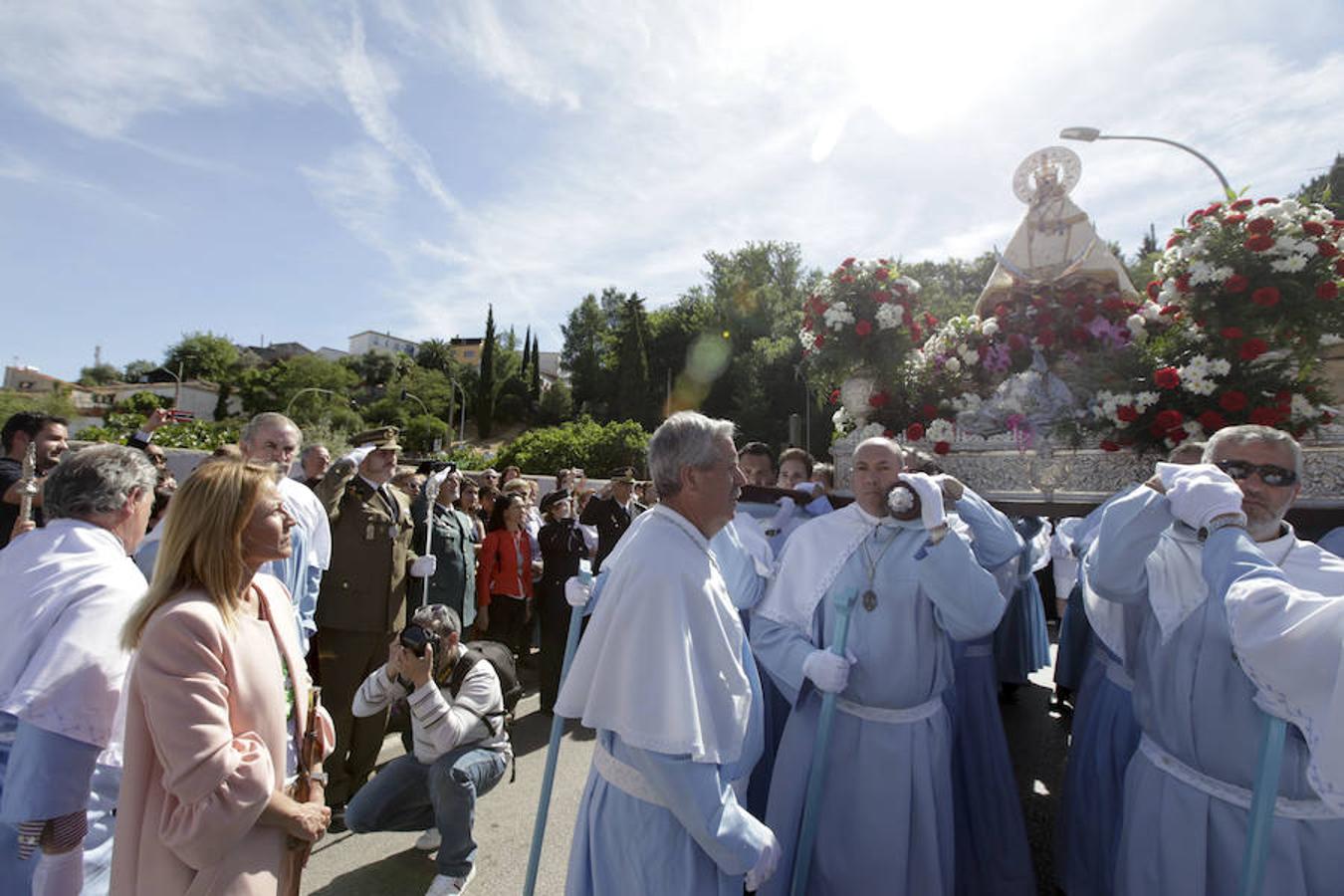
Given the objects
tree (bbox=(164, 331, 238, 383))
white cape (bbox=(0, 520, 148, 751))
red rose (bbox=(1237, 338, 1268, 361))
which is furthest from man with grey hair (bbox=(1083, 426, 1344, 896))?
tree (bbox=(164, 331, 238, 383))

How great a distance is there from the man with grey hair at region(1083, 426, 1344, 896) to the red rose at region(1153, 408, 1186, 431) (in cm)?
190

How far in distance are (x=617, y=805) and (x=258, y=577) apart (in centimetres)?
131

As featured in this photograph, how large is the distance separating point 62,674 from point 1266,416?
562 centimetres

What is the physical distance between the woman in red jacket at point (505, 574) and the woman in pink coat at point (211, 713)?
17.4 ft

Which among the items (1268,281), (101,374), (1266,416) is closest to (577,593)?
(1266,416)

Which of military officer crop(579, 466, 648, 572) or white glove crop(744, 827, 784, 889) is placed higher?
military officer crop(579, 466, 648, 572)

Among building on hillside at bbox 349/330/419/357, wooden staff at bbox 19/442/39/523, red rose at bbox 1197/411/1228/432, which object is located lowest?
wooden staff at bbox 19/442/39/523

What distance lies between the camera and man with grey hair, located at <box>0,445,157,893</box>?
2.26 meters

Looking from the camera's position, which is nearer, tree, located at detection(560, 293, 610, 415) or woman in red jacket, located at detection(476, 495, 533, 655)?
woman in red jacket, located at detection(476, 495, 533, 655)

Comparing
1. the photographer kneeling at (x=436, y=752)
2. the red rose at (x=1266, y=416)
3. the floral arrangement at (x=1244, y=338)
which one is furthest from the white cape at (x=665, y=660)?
the red rose at (x=1266, y=416)

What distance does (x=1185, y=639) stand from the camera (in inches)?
100

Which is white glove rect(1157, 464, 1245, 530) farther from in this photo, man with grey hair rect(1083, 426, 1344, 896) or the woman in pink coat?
the woman in pink coat

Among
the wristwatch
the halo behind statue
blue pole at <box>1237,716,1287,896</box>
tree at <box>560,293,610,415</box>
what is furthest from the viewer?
tree at <box>560,293,610,415</box>

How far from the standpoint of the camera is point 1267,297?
A: 434 centimetres
